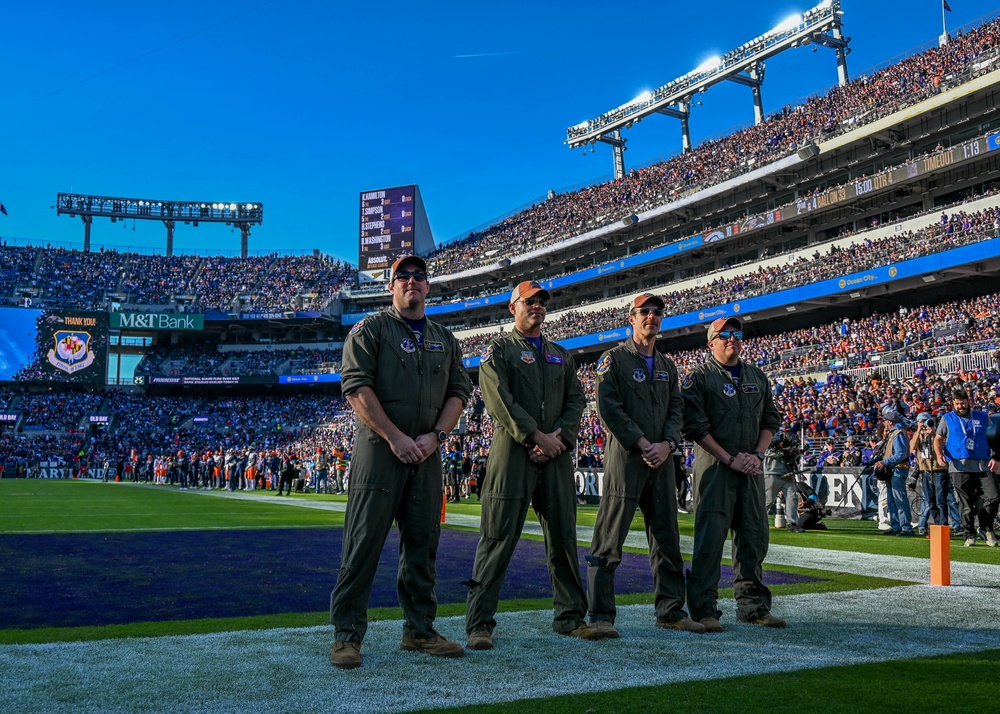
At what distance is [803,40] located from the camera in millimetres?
49938

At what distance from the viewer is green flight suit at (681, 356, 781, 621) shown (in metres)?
5.53

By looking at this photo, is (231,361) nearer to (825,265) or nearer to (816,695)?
(825,265)

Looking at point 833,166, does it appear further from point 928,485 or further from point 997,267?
point 928,485

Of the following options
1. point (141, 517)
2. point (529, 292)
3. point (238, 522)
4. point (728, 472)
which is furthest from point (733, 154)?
point (529, 292)

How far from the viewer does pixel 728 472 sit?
5777mm

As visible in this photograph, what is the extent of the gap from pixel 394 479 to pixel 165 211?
82399mm

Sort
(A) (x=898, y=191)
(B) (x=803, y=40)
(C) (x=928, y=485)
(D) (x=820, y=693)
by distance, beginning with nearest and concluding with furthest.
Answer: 1. (D) (x=820, y=693)
2. (C) (x=928, y=485)
3. (A) (x=898, y=191)
4. (B) (x=803, y=40)

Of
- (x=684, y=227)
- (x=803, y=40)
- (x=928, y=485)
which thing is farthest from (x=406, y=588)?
(x=803, y=40)

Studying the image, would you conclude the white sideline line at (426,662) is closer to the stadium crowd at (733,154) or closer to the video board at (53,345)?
the stadium crowd at (733,154)

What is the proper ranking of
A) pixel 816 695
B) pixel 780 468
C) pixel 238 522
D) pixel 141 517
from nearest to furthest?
pixel 816 695 → pixel 780 468 → pixel 238 522 → pixel 141 517

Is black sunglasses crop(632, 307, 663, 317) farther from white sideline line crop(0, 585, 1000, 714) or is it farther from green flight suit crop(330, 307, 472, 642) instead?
white sideline line crop(0, 585, 1000, 714)

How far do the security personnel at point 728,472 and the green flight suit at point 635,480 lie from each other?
0.19 m

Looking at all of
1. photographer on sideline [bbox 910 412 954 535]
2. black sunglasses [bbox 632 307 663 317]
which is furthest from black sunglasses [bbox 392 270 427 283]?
photographer on sideline [bbox 910 412 954 535]

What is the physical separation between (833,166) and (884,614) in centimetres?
3928
